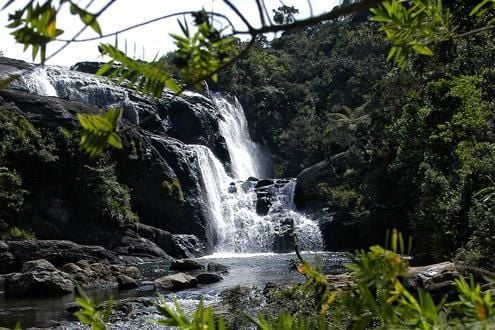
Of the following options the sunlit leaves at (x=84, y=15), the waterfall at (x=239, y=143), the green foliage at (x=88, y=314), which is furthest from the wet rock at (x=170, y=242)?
the sunlit leaves at (x=84, y=15)

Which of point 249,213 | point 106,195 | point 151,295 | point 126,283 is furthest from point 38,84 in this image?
point 151,295

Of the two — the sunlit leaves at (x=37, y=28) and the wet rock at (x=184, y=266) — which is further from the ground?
the sunlit leaves at (x=37, y=28)

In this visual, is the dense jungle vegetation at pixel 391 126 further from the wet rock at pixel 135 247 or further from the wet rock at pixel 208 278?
the wet rock at pixel 135 247

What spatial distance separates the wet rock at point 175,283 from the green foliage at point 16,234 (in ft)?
27.3

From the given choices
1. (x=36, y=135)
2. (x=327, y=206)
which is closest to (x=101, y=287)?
(x=36, y=135)

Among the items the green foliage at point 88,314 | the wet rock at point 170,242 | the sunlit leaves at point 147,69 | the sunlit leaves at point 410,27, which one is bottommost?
the green foliage at point 88,314

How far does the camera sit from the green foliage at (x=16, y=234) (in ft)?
74.1

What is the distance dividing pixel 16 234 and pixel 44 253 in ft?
10.7

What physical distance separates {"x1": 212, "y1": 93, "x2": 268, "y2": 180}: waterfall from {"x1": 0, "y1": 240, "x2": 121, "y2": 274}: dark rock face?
18420 millimetres

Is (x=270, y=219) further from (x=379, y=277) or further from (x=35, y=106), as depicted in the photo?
(x=379, y=277)

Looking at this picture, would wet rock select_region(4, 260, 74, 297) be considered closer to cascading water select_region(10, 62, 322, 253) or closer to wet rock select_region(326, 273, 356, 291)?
wet rock select_region(326, 273, 356, 291)

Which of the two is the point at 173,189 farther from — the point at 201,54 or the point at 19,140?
the point at 201,54

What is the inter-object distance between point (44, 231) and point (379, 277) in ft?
83.3

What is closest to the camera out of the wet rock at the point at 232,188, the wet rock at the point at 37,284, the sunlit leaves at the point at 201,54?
the sunlit leaves at the point at 201,54
